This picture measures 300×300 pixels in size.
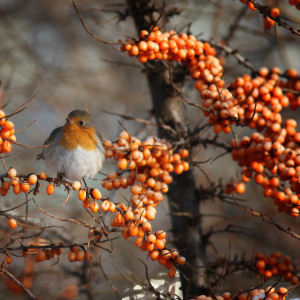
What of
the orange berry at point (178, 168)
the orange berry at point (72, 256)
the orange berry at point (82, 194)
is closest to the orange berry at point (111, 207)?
the orange berry at point (82, 194)

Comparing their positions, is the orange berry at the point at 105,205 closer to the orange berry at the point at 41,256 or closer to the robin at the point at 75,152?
the orange berry at the point at 41,256

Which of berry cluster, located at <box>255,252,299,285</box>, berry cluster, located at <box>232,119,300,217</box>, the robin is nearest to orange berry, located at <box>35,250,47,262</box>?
the robin

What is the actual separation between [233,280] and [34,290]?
1.97m

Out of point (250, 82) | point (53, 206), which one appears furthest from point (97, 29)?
point (250, 82)

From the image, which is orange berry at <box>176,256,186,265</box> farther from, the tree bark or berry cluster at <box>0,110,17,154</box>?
berry cluster at <box>0,110,17,154</box>

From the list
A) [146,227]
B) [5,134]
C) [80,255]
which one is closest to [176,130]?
[146,227]

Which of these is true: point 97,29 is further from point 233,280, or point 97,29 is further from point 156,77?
point 233,280

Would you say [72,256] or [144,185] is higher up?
[144,185]

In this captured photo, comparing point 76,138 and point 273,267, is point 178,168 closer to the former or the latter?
point 76,138

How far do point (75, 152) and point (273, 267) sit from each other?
1.52 metres

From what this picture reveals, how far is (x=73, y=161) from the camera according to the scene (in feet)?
7.55

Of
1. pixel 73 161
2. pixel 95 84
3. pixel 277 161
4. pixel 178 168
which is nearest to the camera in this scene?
pixel 277 161

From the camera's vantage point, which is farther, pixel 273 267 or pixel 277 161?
pixel 273 267

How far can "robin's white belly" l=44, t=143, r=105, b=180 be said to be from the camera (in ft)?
7.55
